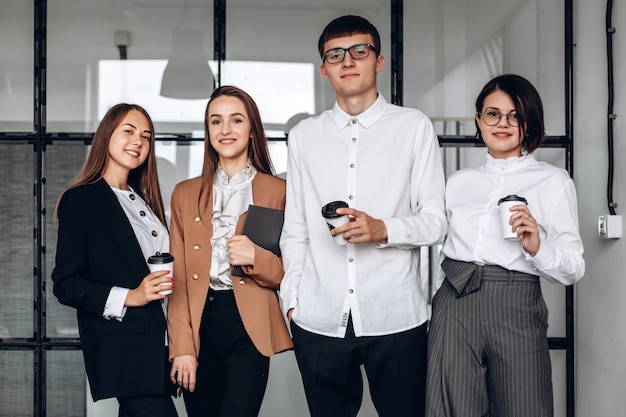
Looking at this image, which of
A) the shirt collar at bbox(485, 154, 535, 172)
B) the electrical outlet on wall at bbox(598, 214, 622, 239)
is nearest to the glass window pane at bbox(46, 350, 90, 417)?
the shirt collar at bbox(485, 154, 535, 172)

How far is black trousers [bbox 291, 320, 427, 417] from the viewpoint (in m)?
2.26

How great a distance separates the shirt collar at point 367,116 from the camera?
240 cm

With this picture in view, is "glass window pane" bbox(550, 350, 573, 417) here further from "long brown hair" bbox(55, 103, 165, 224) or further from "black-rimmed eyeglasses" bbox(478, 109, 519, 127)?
"long brown hair" bbox(55, 103, 165, 224)

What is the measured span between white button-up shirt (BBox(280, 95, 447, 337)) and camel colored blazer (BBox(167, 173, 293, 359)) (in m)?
0.10

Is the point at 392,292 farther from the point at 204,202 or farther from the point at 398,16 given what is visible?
the point at 398,16

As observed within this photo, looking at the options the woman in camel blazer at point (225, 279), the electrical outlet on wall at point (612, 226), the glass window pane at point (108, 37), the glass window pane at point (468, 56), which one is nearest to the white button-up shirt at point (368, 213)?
the woman in camel blazer at point (225, 279)

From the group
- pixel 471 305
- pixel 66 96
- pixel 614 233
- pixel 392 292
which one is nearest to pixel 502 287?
pixel 471 305

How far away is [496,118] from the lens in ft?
7.74

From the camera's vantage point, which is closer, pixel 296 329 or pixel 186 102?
pixel 296 329

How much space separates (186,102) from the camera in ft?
11.6

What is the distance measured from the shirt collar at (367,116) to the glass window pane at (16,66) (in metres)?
1.82

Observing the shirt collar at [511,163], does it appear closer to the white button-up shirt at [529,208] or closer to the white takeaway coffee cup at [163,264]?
the white button-up shirt at [529,208]

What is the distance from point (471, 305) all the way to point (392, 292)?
243mm

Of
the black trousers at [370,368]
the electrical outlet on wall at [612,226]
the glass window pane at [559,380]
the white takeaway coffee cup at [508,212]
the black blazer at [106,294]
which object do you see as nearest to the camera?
the white takeaway coffee cup at [508,212]
